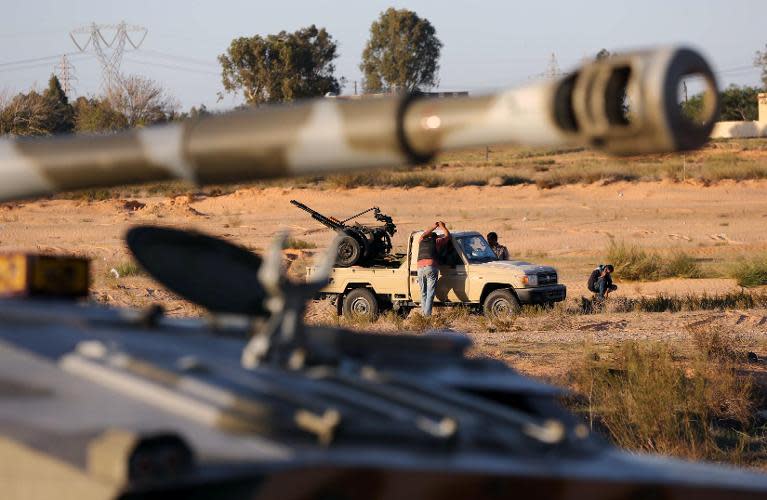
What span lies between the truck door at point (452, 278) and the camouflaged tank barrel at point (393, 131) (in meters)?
17.9

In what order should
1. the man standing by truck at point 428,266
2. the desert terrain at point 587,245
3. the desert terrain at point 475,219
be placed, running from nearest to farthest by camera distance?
the desert terrain at point 587,245
the man standing by truck at point 428,266
the desert terrain at point 475,219

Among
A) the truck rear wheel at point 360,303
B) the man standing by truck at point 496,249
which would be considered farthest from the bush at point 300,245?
the man standing by truck at point 496,249

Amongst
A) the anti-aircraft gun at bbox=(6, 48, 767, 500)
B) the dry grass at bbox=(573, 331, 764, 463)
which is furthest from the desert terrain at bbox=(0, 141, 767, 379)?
the anti-aircraft gun at bbox=(6, 48, 767, 500)

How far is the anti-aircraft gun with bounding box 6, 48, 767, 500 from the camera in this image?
2.72 meters

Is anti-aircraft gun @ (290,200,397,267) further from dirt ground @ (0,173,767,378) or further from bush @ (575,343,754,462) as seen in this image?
bush @ (575,343,754,462)

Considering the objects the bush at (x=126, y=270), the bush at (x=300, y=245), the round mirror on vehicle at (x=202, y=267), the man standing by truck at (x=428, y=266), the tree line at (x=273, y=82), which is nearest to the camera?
the round mirror on vehicle at (x=202, y=267)

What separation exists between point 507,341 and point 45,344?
43.3ft

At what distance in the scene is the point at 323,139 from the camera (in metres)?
3.05

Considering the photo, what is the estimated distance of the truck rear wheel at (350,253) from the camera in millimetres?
22594

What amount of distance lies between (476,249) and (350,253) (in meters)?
2.30

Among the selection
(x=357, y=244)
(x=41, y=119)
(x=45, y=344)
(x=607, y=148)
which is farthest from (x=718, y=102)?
(x=41, y=119)

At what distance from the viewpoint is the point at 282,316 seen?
10.5 feet

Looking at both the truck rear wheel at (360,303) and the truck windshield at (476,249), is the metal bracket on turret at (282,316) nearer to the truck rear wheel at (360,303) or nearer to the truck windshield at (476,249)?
the truck windshield at (476,249)

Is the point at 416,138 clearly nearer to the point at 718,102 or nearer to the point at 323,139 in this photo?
the point at 323,139
